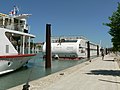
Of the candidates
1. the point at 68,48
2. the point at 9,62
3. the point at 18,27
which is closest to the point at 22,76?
the point at 9,62

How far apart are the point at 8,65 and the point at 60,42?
4775cm

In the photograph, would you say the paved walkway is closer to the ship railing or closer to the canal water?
the canal water

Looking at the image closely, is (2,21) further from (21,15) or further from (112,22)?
(112,22)

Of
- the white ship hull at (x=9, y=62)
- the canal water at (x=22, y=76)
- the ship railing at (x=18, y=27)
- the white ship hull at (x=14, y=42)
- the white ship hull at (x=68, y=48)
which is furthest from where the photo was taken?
the white ship hull at (x=68, y=48)

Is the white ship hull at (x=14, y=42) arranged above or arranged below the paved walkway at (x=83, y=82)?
above

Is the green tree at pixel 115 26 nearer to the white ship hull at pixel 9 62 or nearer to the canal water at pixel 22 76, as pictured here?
the canal water at pixel 22 76

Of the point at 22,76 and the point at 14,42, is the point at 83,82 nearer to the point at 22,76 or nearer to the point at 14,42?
the point at 22,76

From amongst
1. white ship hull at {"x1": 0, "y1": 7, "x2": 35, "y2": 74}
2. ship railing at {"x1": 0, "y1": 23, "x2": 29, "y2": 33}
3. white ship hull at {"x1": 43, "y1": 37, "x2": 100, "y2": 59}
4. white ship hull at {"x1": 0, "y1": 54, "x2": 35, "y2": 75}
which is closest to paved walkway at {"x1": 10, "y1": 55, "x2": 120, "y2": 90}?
white ship hull at {"x1": 0, "y1": 54, "x2": 35, "y2": 75}

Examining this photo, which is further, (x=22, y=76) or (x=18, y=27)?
(x=18, y=27)

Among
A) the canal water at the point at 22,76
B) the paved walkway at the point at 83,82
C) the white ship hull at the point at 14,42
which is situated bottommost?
the canal water at the point at 22,76

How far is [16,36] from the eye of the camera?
24891mm

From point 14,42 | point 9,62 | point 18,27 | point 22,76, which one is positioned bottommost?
point 22,76

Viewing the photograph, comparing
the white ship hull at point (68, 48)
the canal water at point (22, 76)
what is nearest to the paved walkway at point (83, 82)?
the canal water at point (22, 76)

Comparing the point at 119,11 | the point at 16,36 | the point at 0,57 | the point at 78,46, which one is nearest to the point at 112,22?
the point at 119,11
